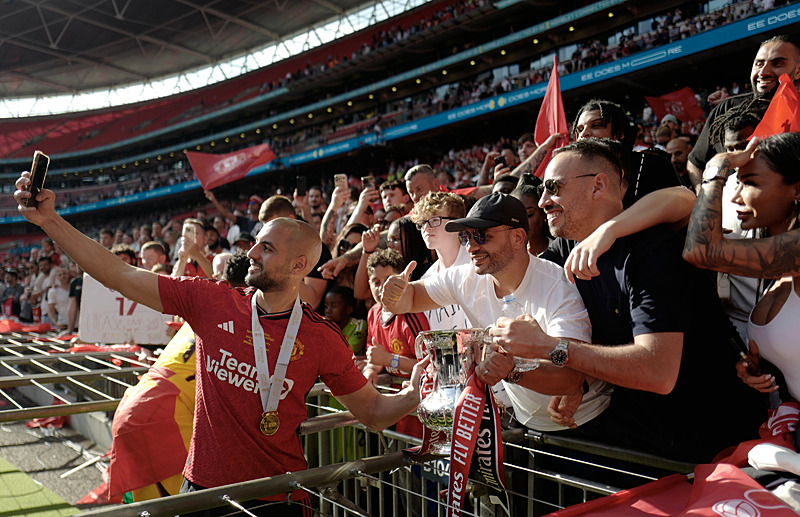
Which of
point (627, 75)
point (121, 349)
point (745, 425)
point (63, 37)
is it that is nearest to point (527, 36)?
point (627, 75)

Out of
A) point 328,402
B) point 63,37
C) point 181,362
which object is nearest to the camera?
point 181,362

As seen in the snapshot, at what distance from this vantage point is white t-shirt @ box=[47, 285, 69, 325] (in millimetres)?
8538

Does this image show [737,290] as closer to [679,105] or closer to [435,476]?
[435,476]

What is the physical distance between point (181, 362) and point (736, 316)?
2646 millimetres

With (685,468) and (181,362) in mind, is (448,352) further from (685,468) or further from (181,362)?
(181,362)

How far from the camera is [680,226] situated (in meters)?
2.03

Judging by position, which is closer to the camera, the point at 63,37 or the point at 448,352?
the point at 448,352

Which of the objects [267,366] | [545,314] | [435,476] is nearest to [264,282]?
[267,366]

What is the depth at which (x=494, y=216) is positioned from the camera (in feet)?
6.59

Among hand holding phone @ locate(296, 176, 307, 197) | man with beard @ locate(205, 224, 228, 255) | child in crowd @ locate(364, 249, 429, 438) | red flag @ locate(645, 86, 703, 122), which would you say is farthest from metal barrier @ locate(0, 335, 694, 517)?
red flag @ locate(645, 86, 703, 122)

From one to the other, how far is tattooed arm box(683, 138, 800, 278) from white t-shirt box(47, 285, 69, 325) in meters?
9.11

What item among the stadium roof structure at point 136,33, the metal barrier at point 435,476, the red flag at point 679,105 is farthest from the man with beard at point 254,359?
the stadium roof structure at point 136,33

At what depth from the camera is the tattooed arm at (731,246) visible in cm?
151

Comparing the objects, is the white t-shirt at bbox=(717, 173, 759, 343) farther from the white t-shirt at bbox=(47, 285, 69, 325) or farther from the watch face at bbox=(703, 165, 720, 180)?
the white t-shirt at bbox=(47, 285, 69, 325)
